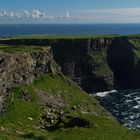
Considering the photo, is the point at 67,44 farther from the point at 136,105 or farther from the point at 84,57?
the point at 136,105

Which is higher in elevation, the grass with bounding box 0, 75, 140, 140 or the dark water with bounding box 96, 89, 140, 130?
the grass with bounding box 0, 75, 140, 140

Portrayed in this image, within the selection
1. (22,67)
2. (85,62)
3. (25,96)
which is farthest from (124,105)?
(25,96)

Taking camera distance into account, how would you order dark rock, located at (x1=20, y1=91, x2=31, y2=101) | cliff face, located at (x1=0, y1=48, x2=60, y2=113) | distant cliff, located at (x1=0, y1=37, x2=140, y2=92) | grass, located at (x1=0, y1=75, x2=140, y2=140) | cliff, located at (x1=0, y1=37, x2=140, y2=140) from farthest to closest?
distant cliff, located at (x1=0, y1=37, x2=140, y2=92) → dark rock, located at (x1=20, y1=91, x2=31, y2=101) → cliff face, located at (x1=0, y1=48, x2=60, y2=113) → cliff, located at (x1=0, y1=37, x2=140, y2=140) → grass, located at (x1=0, y1=75, x2=140, y2=140)

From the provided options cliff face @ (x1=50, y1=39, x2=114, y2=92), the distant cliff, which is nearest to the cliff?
cliff face @ (x1=50, y1=39, x2=114, y2=92)

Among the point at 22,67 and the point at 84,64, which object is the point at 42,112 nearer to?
the point at 22,67

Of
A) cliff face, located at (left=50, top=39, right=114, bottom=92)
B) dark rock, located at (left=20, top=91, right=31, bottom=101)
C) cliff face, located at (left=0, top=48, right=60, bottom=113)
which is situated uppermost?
cliff face, located at (left=0, top=48, right=60, bottom=113)

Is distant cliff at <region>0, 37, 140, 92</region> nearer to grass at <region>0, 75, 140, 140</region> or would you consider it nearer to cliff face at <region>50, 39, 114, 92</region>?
cliff face at <region>50, 39, 114, 92</region>

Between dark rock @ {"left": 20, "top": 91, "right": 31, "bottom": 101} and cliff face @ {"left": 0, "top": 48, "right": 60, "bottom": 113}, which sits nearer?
cliff face @ {"left": 0, "top": 48, "right": 60, "bottom": 113}
